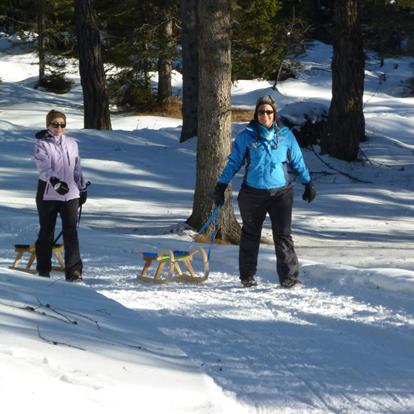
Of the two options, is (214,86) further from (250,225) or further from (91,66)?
(91,66)

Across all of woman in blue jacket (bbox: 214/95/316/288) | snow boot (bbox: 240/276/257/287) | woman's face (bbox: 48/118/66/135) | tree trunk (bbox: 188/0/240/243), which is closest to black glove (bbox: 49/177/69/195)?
woman's face (bbox: 48/118/66/135)

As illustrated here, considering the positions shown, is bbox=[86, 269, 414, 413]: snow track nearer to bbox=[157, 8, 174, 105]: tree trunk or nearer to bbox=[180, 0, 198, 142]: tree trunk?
bbox=[180, 0, 198, 142]: tree trunk

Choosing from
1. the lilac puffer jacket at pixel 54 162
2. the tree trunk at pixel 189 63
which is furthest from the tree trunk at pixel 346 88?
the lilac puffer jacket at pixel 54 162

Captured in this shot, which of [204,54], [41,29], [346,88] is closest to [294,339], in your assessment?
[204,54]

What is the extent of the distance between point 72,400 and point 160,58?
29.3m

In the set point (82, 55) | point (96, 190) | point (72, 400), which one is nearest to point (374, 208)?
→ point (96, 190)

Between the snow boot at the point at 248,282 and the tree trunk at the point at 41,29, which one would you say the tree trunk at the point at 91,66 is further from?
the snow boot at the point at 248,282

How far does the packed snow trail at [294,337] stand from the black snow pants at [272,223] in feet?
0.70

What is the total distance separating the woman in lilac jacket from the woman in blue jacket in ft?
4.43

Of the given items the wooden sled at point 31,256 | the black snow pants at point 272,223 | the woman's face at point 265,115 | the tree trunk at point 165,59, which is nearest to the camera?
the woman's face at point 265,115

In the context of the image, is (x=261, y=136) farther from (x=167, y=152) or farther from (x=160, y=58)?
(x=160, y=58)

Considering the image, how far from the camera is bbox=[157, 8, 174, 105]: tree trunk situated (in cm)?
3134

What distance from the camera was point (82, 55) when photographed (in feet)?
80.8

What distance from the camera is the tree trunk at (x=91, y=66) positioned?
24281 millimetres
